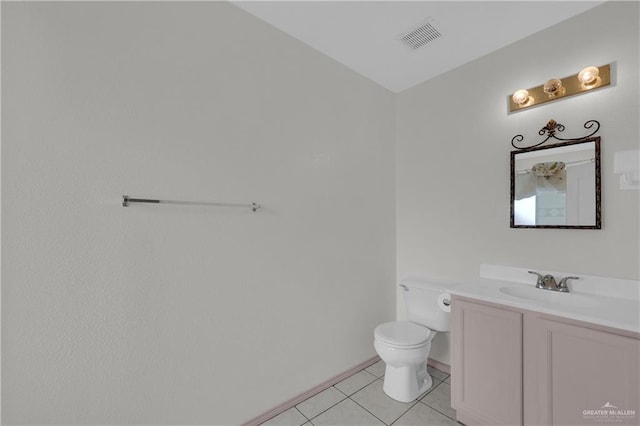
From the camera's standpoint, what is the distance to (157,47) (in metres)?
1.33

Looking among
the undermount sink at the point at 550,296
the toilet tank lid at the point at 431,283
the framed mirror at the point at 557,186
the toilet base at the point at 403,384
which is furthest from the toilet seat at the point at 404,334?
the framed mirror at the point at 557,186

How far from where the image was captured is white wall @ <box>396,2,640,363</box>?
1.51m

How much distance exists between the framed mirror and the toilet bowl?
3.37 feet

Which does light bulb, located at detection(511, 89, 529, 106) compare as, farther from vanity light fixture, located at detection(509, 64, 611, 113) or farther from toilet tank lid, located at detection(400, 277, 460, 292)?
toilet tank lid, located at detection(400, 277, 460, 292)

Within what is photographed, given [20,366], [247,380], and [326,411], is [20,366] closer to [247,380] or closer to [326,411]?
[247,380]

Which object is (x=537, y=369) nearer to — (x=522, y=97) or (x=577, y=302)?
(x=577, y=302)

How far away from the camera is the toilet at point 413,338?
5.95 ft

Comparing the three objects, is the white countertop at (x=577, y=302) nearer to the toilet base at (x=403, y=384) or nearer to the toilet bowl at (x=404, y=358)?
the toilet bowl at (x=404, y=358)

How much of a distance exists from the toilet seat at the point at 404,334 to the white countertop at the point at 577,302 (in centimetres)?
46

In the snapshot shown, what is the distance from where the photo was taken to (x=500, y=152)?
1.96m

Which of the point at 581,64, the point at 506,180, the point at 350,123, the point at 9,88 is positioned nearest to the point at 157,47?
the point at 9,88
